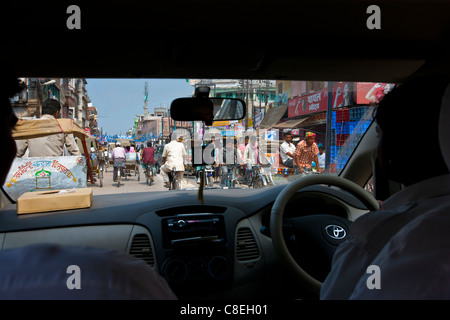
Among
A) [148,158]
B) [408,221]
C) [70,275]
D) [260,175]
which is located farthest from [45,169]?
[148,158]

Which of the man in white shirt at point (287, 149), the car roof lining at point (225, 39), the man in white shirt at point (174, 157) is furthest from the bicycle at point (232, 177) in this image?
the car roof lining at point (225, 39)

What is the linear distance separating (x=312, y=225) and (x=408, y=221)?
1.56 m

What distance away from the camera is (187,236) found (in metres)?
2.43

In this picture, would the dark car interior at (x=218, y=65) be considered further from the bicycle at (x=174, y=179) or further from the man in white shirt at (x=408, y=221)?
the bicycle at (x=174, y=179)

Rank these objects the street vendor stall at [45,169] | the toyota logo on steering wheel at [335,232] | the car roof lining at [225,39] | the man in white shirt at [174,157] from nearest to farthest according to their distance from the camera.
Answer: the car roof lining at [225,39]
the toyota logo on steering wheel at [335,232]
the street vendor stall at [45,169]
the man in white shirt at [174,157]

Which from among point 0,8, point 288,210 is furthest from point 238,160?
point 0,8

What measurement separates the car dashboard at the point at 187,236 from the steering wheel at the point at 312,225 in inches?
9.2

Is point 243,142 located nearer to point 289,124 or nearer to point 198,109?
point 289,124

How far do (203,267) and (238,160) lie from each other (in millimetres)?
11495

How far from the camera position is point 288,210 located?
2.80 m

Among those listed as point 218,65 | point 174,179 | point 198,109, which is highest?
point 218,65

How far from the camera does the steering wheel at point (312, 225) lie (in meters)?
2.05

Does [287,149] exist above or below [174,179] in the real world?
above

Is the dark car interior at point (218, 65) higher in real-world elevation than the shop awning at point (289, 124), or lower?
lower
